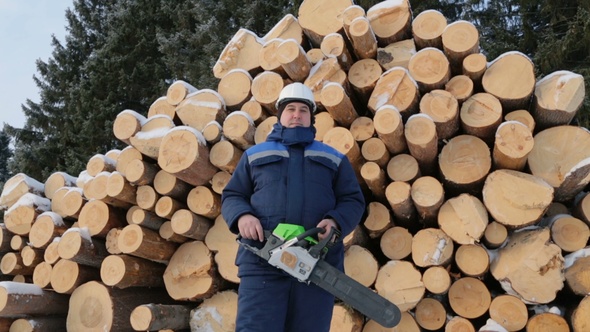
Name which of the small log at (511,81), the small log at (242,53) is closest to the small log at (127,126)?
the small log at (242,53)

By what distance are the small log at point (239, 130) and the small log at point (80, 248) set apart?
1.29 m

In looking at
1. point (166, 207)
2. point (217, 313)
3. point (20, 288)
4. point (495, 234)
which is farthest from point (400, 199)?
point (20, 288)

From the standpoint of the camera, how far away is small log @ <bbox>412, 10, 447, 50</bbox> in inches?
135

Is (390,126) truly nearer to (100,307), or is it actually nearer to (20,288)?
(100,307)

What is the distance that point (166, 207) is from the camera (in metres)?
3.31

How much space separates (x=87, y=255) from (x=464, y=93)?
115 inches

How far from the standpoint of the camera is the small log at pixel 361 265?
300 cm

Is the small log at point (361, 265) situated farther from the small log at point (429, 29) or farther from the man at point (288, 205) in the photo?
the small log at point (429, 29)

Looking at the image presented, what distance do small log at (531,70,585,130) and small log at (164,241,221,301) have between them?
250 centimetres

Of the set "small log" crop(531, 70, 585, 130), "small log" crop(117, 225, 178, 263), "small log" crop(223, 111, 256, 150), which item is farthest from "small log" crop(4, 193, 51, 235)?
"small log" crop(531, 70, 585, 130)

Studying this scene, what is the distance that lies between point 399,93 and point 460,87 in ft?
1.40

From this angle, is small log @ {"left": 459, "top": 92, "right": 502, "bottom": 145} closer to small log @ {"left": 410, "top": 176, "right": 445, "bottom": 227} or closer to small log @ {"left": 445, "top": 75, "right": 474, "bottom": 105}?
small log @ {"left": 445, "top": 75, "right": 474, "bottom": 105}

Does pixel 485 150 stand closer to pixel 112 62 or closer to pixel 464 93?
pixel 464 93

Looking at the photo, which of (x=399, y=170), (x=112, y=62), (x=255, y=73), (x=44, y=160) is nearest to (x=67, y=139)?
(x=44, y=160)
